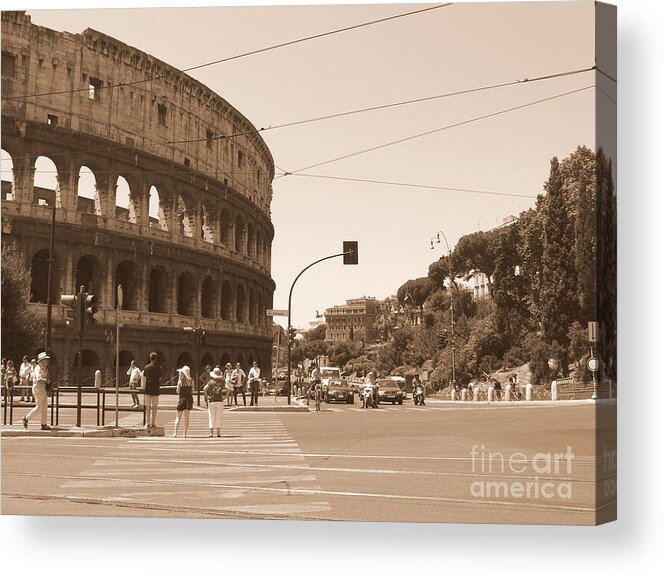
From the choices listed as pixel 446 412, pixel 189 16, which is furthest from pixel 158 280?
pixel 446 412

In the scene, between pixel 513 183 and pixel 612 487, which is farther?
pixel 513 183

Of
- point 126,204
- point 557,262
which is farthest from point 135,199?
point 557,262

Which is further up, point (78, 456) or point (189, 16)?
point (189, 16)

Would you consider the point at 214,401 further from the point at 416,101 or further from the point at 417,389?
the point at 416,101

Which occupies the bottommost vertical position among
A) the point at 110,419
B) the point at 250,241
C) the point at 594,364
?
the point at 110,419

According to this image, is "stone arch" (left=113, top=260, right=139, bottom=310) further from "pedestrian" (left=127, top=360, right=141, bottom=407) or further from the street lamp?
the street lamp

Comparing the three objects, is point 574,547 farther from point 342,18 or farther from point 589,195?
point 342,18

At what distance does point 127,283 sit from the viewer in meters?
13.4

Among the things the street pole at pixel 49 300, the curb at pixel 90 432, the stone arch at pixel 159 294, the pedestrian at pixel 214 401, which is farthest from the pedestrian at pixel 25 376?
the pedestrian at pixel 214 401

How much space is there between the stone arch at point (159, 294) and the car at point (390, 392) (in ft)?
11.1

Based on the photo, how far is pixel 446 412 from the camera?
12312 millimetres

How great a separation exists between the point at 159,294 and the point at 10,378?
7.89 ft

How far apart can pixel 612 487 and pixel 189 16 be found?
7983mm

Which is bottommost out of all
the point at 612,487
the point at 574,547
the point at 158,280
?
the point at 574,547
